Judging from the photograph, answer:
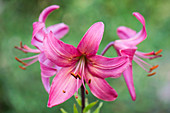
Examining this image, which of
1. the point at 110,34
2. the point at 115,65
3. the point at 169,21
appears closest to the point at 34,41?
the point at 115,65

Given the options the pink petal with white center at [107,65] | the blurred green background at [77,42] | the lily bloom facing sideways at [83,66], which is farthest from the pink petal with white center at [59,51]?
the blurred green background at [77,42]

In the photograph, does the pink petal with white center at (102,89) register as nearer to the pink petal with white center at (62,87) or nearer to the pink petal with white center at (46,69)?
the pink petal with white center at (62,87)

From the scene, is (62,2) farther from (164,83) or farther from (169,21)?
(164,83)

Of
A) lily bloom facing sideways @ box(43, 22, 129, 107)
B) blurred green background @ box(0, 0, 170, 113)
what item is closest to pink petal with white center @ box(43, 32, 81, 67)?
lily bloom facing sideways @ box(43, 22, 129, 107)

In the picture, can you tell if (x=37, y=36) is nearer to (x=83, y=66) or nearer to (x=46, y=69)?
(x=46, y=69)

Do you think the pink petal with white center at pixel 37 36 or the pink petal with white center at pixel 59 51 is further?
the pink petal with white center at pixel 37 36

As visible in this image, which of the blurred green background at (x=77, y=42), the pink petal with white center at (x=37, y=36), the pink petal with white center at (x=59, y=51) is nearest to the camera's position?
the pink petal with white center at (x=59, y=51)
